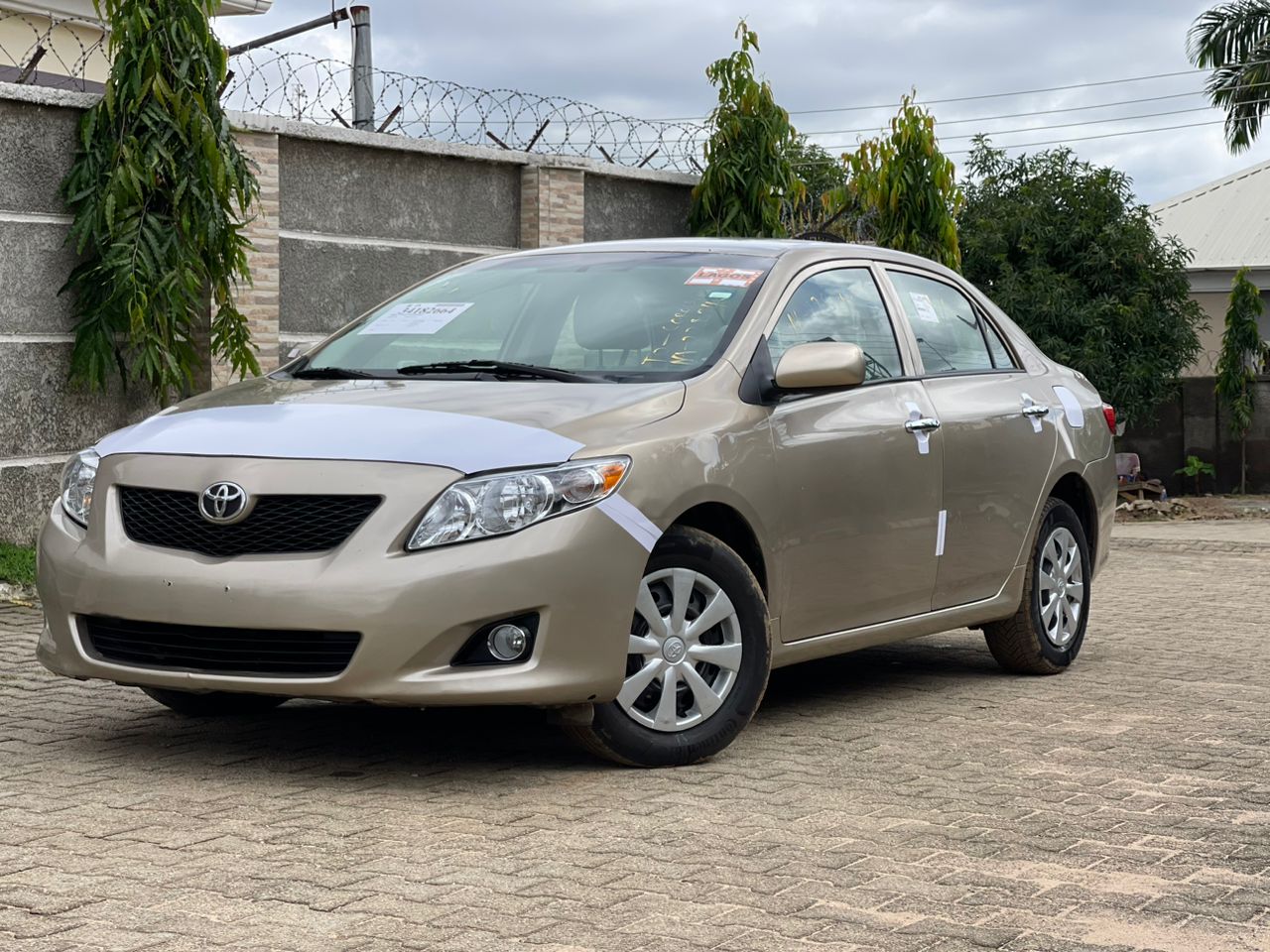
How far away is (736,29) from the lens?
16.9 metres

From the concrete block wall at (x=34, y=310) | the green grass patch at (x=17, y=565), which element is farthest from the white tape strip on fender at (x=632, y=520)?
the concrete block wall at (x=34, y=310)

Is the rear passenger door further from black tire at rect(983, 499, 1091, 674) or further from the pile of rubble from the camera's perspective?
the pile of rubble

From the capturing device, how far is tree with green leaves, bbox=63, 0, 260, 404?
11172 millimetres

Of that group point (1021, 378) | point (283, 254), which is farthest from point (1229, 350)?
Answer: point (1021, 378)

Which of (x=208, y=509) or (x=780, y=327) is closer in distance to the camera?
(x=208, y=509)

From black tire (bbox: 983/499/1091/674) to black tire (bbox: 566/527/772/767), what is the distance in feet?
6.89

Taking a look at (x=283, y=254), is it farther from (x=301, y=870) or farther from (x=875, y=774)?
(x=301, y=870)

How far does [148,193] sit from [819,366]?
6.22m

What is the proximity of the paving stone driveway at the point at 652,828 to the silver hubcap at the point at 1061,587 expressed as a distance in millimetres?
416

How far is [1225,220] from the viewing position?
1495 inches

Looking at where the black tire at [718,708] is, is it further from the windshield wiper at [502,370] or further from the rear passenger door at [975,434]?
the rear passenger door at [975,434]

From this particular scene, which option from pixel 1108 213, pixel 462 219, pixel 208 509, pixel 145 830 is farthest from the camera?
pixel 1108 213

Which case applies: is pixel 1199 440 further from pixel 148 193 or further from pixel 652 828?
pixel 652 828

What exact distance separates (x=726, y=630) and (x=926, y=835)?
114 centimetres
